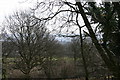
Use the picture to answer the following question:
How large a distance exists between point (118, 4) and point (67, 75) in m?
19.0

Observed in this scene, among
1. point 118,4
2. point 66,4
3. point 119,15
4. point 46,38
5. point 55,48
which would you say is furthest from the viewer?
point 55,48

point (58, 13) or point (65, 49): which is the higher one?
point (58, 13)

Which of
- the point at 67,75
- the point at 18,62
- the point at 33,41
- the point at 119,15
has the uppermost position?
the point at 119,15

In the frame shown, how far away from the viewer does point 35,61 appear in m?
20.9

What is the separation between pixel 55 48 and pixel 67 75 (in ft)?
11.3

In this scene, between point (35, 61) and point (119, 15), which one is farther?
point (35, 61)

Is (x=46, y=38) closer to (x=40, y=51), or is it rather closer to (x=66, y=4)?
(x=40, y=51)

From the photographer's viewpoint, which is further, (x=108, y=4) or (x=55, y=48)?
(x=55, y=48)

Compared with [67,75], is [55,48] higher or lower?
higher

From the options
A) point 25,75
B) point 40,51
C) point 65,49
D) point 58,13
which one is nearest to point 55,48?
point 65,49

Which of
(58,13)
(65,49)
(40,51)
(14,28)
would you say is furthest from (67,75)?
(58,13)

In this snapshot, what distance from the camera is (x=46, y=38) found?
20.5 metres

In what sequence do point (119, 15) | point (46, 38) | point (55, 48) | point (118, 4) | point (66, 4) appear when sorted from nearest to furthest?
point (118, 4)
point (119, 15)
point (66, 4)
point (46, 38)
point (55, 48)

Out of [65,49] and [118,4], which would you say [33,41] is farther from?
[118,4]
